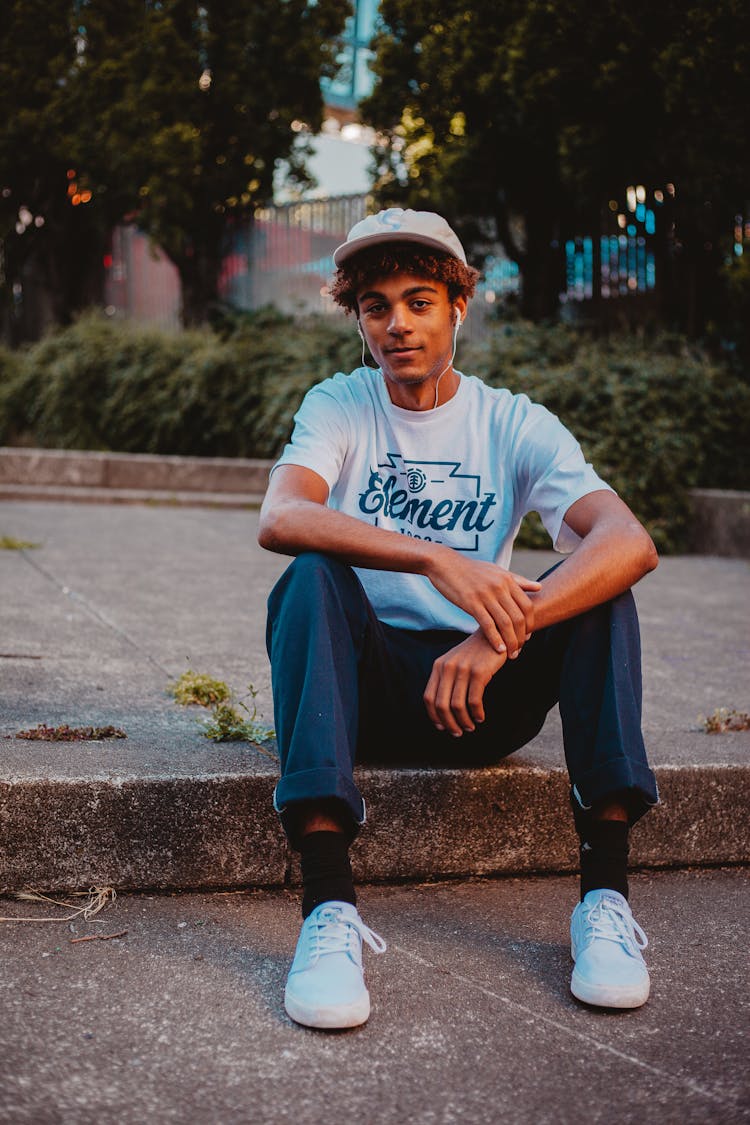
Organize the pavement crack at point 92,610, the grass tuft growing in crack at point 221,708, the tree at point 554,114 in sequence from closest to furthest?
the grass tuft growing in crack at point 221,708, the pavement crack at point 92,610, the tree at point 554,114

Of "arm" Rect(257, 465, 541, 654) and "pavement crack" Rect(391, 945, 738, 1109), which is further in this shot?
"arm" Rect(257, 465, 541, 654)

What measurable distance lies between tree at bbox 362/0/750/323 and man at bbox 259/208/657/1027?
19.8ft

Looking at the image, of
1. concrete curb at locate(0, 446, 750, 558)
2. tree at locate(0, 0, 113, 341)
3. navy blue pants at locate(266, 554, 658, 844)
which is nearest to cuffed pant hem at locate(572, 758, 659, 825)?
navy blue pants at locate(266, 554, 658, 844)

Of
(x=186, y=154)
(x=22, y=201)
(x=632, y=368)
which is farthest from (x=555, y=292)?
(x=22, y=201)

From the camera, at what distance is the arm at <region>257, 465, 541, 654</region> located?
2.53 metres

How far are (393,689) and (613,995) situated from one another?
2.68ft

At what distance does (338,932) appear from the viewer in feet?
7.41

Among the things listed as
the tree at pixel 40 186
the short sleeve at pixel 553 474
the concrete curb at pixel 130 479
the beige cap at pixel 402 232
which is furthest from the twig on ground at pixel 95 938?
the tree at pixel 40 186

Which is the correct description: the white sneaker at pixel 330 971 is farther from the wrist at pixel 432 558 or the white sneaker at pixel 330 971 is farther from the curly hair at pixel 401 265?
the curly hair at pixel 401 265

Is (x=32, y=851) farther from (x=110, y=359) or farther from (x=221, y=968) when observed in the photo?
(x=110, y=359)

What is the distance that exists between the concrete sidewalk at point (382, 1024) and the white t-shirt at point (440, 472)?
Result: 756 millimetres

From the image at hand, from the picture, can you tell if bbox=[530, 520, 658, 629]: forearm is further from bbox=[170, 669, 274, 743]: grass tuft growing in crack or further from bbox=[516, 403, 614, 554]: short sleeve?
bbox=[170, 669, 274, 743]: grass tuft growing in crack

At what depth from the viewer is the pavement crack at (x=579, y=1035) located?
1945mm

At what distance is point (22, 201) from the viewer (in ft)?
46.6
